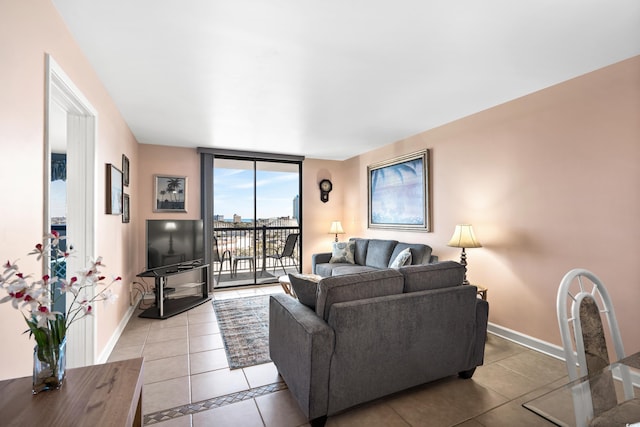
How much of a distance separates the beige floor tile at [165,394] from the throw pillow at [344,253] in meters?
3.11

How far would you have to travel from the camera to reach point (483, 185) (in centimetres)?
338

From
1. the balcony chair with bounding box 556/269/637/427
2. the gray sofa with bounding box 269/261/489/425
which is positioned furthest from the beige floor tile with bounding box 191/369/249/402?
the balcony chair with bounding box 556/269/637/427

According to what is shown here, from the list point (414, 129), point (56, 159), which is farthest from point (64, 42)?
point (56, 159)

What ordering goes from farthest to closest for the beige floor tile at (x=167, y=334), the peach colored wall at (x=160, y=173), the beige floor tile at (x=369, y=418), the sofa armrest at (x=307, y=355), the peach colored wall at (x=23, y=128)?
the peach colored wall at (x=160, y=173) → the beige floor tile at (x=167, y=334) → the beige floor tile at (x=369, y=418) → the sofa armrest at (x=307, y=355) → the peach colored wall at (x=23, y=128)

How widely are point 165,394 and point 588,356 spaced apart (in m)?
2.57

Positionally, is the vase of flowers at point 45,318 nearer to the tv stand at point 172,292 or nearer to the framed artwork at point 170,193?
the tv stand at point 172,292

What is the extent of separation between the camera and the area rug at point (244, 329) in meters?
2.72

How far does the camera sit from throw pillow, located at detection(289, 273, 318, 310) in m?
2.07

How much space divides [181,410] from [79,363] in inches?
39.3

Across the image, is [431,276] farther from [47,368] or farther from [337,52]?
[47,368]

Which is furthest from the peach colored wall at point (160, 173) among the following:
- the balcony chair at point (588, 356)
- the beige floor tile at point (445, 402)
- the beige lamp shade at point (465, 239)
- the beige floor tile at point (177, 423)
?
the balcony chair at point (588, 356)

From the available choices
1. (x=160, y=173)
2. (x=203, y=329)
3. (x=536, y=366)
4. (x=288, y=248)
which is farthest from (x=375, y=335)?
(x=160, y=173)

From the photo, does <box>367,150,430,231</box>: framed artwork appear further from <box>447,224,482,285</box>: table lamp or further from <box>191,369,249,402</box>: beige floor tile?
<box>191,369,249,402</box>: beige floor tile

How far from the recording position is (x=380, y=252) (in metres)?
4.60
